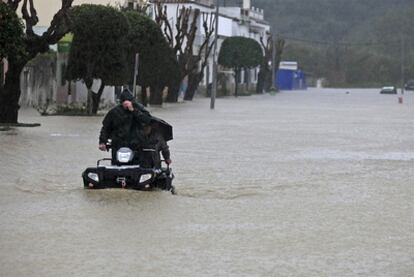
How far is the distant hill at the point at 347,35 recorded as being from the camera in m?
164

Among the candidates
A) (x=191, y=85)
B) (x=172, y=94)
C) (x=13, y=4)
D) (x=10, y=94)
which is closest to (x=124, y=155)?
(x=13, y=4)

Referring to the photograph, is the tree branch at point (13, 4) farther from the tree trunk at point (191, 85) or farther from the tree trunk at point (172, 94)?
the tree trunk at point (191, 85)

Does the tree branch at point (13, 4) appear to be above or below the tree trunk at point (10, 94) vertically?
above

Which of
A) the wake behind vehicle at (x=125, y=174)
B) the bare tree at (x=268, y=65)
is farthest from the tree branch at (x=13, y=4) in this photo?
the bare tree at (x=268, y=65)

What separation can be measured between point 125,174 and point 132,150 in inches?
18.1

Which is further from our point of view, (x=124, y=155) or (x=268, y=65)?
(x=268, y=65)

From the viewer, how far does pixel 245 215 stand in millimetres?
14039

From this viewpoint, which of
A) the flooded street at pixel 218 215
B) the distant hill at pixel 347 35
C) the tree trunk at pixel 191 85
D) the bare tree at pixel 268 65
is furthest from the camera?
the distant hill at pixel 347 35

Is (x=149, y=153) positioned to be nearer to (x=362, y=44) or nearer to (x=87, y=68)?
(x=87, y=68)

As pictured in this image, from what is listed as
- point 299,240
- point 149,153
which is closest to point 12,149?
point 149,153

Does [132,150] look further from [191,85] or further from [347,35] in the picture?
[347,35]

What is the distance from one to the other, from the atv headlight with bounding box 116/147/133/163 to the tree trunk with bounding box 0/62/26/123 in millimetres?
16216

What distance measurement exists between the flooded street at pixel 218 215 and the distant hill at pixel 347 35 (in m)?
139

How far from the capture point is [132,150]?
15.4 metres
